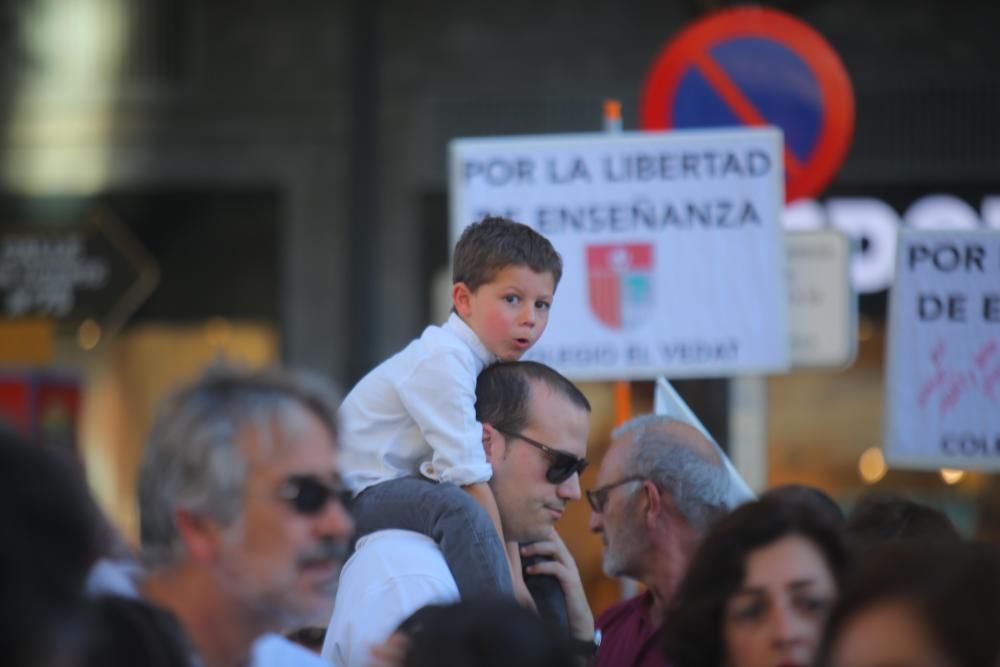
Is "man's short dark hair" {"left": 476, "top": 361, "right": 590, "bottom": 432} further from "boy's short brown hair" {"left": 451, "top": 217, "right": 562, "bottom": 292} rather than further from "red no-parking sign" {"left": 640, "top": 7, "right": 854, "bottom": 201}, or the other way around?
"red no-parking sign" {"left": 640, "top": 7, "right": 854, "bottom": 201}

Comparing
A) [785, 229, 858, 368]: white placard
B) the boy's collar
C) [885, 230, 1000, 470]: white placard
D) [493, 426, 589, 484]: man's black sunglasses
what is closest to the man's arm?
[493, 426, 589, 484]: man's black sunglasses

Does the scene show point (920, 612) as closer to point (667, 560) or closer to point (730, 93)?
point (667, 560)

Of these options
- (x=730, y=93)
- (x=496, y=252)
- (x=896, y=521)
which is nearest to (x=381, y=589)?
(x=496, y=252)

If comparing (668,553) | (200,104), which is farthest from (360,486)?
(200,104)

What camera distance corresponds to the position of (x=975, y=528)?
11.1 meters

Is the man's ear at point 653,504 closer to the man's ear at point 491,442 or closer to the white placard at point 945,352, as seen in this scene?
the man's ear at point 491,442

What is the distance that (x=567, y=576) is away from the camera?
390 cm

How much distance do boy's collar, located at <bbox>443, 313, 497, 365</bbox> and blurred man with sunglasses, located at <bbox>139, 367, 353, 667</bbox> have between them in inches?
40.2

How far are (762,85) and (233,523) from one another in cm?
434

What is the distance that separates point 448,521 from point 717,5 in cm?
379

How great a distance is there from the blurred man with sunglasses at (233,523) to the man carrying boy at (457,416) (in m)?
0.74

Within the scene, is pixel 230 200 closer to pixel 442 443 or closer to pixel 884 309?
pixel 884 309

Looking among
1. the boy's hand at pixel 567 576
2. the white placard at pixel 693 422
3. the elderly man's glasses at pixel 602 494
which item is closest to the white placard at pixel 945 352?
the white placard at pixel 693 422

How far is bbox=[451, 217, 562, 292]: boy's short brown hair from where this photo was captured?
3672mm
